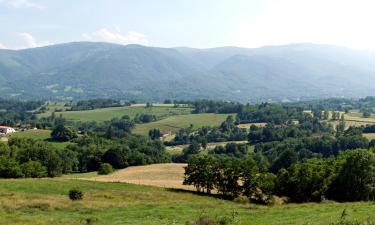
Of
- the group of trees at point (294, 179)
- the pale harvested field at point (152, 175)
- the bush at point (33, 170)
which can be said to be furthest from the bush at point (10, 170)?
the group of trees at point (294, 179)

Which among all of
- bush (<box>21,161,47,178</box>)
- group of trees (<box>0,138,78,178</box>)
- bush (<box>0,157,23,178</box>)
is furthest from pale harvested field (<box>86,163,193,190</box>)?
bush (<box>0,157,23,178</box>)

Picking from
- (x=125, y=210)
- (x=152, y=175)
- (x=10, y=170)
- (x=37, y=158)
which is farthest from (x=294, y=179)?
(x=37, y=158)

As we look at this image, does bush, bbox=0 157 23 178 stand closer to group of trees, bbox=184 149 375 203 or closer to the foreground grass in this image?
the foreground grass

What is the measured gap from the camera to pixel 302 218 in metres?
35.0

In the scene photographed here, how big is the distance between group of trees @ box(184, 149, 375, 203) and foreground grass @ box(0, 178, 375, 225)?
1072 centimetres

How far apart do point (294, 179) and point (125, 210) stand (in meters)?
30.0

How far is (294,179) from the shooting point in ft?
216

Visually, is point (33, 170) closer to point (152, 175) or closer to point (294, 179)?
point (152, 175)

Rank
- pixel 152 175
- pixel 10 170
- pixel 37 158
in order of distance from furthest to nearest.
A: pixel 37 158 < pixel 152 175 < pixel 10 170

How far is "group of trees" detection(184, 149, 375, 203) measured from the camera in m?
60.3

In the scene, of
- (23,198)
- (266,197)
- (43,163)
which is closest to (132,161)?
(43,163)

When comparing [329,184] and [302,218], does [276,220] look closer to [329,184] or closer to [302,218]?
[302,218]

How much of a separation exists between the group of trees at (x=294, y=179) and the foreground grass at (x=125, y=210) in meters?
10.7

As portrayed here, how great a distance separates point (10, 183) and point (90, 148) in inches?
2960
